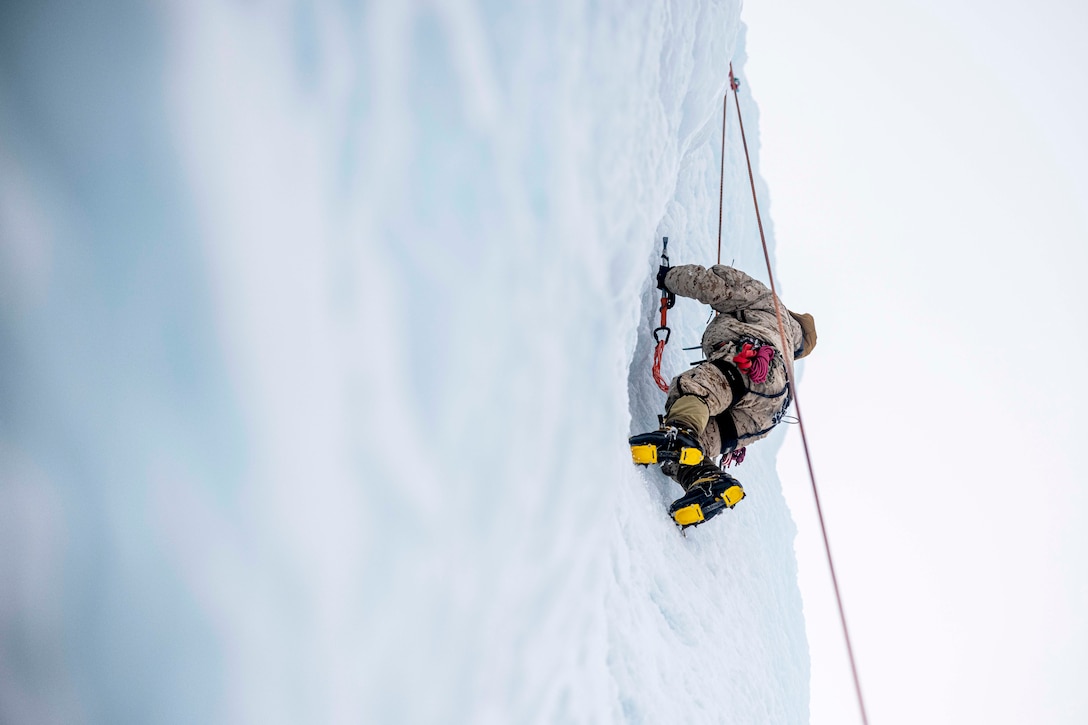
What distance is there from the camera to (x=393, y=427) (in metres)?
0.87

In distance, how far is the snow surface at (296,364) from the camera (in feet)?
2.11

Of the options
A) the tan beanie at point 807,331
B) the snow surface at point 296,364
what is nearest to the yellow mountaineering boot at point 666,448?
the snow surface at point 296,364

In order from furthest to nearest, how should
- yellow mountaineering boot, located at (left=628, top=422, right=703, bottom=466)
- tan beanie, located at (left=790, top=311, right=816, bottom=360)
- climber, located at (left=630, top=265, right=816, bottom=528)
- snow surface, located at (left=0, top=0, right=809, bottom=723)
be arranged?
tan beanie, located at (left=790, top=311, right=816, bottom=360) → climber, located at (left=630, top=265, right=816, bottom=528) → yellow mountaineering boot, located at (left=628, top=422, right=703, bottom=466) → snow surface, located at (left=0, top=0, right=809, bottom=723)

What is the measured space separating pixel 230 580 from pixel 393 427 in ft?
0.87

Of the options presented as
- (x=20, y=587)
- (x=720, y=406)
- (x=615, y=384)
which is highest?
(x=720, y=406)

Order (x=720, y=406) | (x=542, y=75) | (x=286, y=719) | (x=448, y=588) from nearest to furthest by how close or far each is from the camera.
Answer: (x=286, y=719) → (x=448, y=588) → (x=542, y=75) → (x=720, y=406)

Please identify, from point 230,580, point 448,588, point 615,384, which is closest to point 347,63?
point 230,580

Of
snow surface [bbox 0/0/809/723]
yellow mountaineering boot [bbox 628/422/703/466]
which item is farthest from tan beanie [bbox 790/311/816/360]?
snow surface [bbox 0/0/809/723]

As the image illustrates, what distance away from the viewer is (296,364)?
0.77 m

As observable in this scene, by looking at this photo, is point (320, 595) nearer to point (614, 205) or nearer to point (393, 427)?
point (393, 427)

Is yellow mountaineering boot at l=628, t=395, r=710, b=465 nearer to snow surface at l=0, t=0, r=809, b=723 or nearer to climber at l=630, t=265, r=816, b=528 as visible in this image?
climber at l=630, t=265, r=816, b=528

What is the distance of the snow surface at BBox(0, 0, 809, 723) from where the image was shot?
2.11 ft

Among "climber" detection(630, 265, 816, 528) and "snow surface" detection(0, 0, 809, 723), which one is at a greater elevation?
"climber" detection(630, 265, 816, 528)

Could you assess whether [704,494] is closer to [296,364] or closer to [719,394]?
[719,394]
